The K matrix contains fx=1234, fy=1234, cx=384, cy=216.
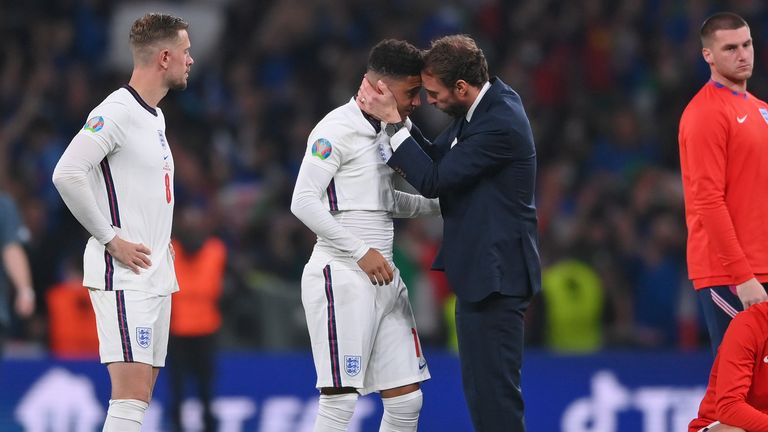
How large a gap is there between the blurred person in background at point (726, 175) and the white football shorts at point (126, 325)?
243 cm

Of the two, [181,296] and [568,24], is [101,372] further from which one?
[568,24]

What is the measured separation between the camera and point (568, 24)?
42.6 feet

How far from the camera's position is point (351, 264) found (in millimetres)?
5367

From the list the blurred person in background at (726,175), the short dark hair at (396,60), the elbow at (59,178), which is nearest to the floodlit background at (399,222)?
the elbow at (59,178)

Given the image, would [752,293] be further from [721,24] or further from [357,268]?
[357,268]

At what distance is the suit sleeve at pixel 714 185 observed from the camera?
534 cm

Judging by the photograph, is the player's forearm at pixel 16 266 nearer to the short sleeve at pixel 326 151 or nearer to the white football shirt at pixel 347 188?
the white football shirt at pixel 347 188

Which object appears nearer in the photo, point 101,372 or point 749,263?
point 749,263

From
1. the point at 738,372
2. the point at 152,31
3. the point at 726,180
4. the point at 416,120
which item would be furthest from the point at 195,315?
the point at 738,372

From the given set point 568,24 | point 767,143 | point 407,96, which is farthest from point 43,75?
point 767,143

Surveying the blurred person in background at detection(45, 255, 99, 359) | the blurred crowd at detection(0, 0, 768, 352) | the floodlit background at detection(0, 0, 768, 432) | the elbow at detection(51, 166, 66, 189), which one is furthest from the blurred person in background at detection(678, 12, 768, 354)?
the blurred person in background at detection(45, 255, 99, 359)

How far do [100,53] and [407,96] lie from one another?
25.7ft

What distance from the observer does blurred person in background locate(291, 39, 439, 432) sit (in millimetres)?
5266

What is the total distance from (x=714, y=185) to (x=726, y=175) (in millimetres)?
127
